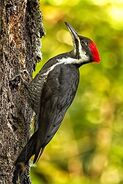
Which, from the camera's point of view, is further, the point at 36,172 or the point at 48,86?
the point at 36,172

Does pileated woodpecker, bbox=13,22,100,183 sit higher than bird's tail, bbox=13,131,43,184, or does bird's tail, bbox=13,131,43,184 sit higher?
pileated woodpecker, bbox=13,22,100,183

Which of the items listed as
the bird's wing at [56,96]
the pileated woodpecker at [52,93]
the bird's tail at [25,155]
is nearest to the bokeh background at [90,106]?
the pileated woodpecker at [52,93]

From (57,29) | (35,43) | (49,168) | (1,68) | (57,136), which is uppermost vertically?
(57,29)

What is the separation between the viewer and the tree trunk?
581 cm

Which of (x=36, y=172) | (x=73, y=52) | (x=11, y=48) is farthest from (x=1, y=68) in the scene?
(x=36, y=172)

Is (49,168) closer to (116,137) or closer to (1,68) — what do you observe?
(116,137)

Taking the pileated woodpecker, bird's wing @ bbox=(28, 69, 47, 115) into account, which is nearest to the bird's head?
the pileated woodpecker

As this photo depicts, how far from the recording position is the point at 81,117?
10078mm

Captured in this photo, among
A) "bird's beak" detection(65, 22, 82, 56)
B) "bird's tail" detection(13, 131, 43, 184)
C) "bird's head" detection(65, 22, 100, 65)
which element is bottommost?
"bird's tail" detection(13, 131, 43, 184)

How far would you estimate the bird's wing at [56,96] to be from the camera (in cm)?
628

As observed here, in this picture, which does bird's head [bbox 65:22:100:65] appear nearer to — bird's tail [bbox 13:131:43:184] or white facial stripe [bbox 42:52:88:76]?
white facial stripe [bbox 42:52:88:76]

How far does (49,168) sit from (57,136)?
0.80m

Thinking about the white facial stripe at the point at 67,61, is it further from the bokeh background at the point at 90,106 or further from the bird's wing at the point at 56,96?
the bokeh background at the point at 90,106

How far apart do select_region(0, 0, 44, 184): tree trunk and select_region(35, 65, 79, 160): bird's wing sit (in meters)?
0.14
